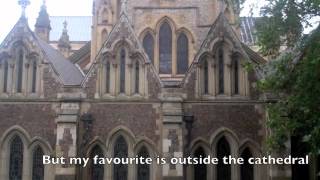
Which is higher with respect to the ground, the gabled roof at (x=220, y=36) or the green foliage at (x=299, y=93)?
the gabled roof at (x=220, y=36)

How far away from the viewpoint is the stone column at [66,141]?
699 inches

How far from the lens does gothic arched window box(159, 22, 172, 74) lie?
84.2 feet

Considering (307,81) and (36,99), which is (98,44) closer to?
(36,99)

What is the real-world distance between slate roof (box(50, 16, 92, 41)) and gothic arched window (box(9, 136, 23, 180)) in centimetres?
4088

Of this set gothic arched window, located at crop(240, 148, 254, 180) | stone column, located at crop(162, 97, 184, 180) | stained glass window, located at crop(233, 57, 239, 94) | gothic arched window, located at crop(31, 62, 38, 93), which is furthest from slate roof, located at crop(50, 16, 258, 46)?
gothic arched window, located at crop(240, 148, 254, 180)

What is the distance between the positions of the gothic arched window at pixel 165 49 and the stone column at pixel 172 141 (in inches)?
312

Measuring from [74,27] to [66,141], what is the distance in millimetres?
45408

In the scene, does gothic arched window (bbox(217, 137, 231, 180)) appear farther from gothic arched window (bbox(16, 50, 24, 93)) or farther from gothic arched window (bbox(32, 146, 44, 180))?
gothic arched window (bbox(16, 50, 24, 93))

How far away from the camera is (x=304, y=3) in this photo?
14312 millimetres

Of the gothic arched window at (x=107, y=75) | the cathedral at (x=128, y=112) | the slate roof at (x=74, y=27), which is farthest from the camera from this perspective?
the slate roof at (x=74, y=27)

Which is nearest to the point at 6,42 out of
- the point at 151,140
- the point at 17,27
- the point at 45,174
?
the point at 17,27

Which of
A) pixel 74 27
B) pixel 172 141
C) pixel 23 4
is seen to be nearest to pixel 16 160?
pixel 172 141

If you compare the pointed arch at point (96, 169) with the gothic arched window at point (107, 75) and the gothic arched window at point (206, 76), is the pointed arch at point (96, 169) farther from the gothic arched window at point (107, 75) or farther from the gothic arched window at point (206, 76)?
the gothic arched window at point (206, 76)

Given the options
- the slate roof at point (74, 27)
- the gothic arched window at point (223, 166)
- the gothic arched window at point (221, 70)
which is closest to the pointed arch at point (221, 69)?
the gothic arched window at point (221, 70)
